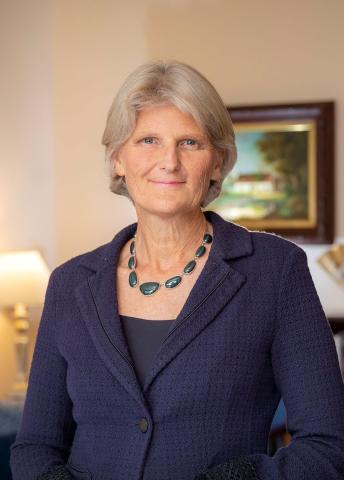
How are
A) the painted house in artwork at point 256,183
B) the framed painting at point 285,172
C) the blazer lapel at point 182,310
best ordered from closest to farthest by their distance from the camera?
the blazer lapel at point 182,310, the framed painting at point 285,172, the painted house in artwork at point 256,183

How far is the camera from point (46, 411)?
1.86 metres

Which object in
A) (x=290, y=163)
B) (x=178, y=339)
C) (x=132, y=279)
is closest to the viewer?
(x=178, y=339)

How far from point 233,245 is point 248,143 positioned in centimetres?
428

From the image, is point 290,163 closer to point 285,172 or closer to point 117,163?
point 285,172

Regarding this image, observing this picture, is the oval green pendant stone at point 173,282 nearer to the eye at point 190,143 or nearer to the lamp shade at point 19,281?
the eye at point 190,143

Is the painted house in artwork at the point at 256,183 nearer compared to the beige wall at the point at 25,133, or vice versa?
the beige wall at the point at 25,133

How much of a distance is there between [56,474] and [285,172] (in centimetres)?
441

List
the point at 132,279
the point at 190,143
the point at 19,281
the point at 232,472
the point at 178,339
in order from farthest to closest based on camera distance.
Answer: the point at 19,281 < the point at 132,279 < the point at 190,143 < the point at 178,339 < the point at 232,472

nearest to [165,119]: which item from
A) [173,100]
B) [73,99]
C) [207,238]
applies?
[173,100]

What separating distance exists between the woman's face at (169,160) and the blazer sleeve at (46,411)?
1.11ft

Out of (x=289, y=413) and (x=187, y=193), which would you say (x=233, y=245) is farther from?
(x=289, y=413)

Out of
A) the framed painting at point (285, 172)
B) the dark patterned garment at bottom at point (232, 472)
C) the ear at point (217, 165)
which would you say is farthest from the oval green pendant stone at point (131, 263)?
the framed painting at point (285, 172)

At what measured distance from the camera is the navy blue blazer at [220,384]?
1.63 metres

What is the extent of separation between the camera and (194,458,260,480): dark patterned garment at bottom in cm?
159
